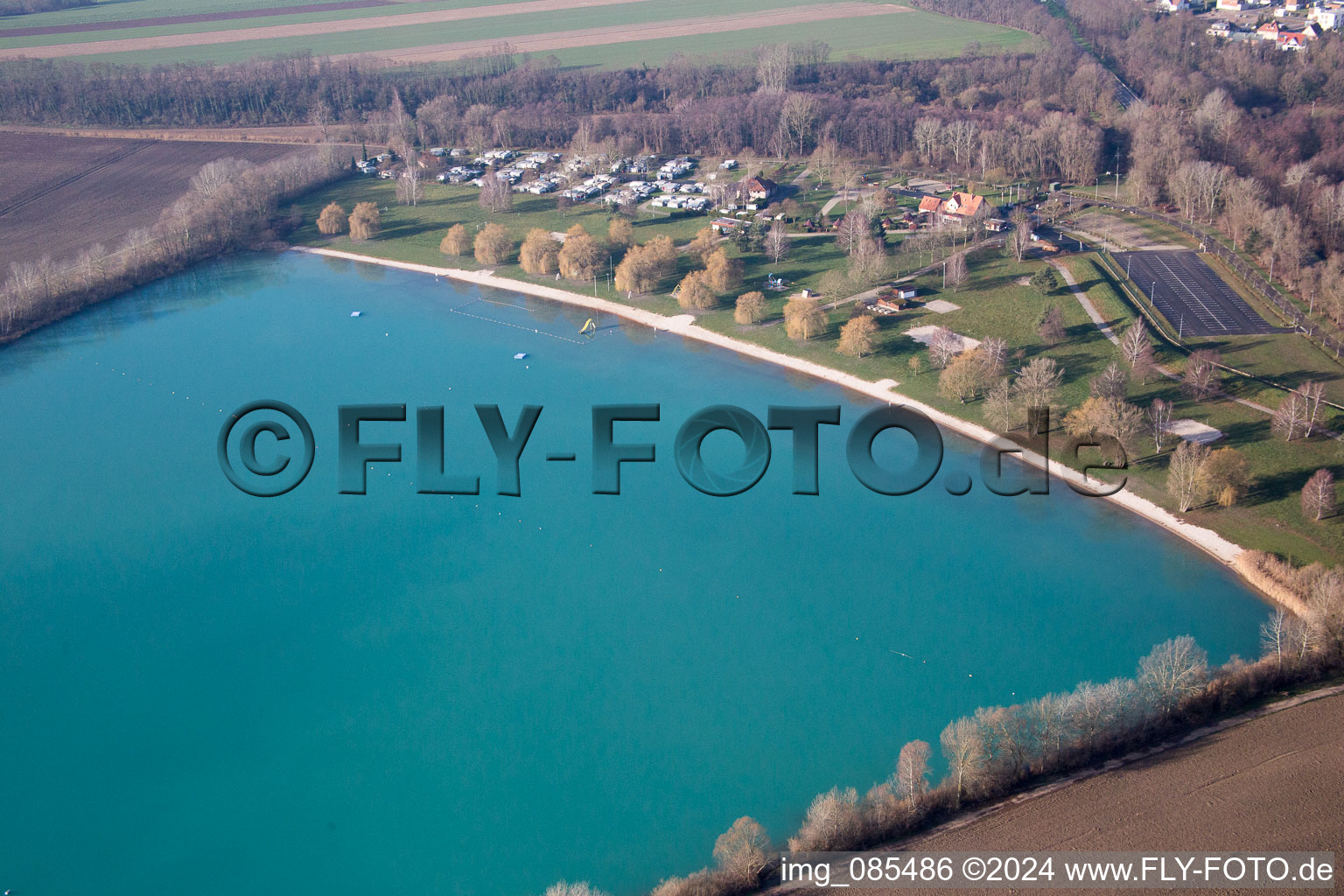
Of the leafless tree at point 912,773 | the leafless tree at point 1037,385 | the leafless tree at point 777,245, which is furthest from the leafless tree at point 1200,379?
the leafless tree at point 912,773

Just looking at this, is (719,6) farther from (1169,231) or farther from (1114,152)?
(1169,231)

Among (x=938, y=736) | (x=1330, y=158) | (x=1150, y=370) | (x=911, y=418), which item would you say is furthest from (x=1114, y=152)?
(x=938, y=736)

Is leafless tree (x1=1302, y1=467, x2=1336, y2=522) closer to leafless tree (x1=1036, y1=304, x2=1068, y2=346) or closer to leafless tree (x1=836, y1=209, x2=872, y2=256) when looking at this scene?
leafless tree (x1=1036, y1=304, x2=1068, y2=346)

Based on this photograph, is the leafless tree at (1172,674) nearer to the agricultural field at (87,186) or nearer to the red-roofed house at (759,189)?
the red-roofed house at (759,189)

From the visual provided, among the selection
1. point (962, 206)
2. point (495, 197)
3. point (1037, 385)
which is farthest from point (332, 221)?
point (1037, 385)

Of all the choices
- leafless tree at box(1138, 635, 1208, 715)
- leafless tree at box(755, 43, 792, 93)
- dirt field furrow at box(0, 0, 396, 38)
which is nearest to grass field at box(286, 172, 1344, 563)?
leafless tree at box(1138, 635, 1208, 715)

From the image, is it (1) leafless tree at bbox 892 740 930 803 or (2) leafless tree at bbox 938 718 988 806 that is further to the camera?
(2) leafless tree at bbox 938 718 988 806
